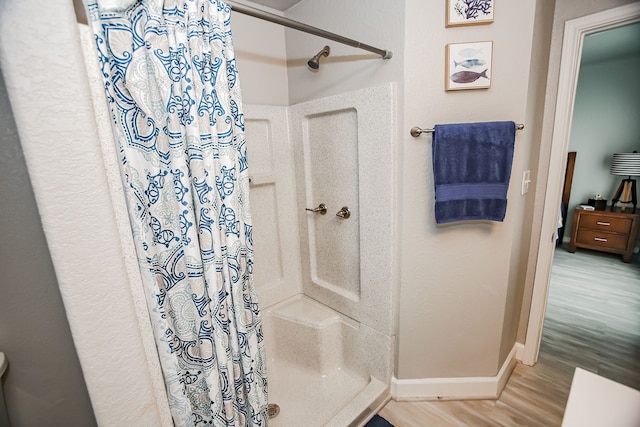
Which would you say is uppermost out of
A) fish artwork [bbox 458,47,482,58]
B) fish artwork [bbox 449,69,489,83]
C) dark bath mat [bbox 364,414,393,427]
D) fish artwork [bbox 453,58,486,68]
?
fish artwork [bbox 458,47,482,58]

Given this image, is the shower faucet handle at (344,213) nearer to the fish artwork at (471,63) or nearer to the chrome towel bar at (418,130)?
the chrome towel bar at (418,130)

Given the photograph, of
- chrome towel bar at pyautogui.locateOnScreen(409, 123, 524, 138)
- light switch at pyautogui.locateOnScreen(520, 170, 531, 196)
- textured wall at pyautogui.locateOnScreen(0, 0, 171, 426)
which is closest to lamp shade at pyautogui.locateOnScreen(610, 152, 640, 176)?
light switch at pyautogui.locateOnScreen(520, 170, 531, 196)

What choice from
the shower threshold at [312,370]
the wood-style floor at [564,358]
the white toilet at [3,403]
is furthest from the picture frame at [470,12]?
the wood-style floor at [564,358]

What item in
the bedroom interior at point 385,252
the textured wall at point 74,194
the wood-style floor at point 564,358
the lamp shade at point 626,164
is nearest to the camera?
the textured wall at point 74,194

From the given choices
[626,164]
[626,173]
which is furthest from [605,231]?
[626,164]

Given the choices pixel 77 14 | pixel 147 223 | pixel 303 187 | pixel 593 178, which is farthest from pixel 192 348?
pixel 593 178

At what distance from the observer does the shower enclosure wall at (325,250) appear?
1.51 meters

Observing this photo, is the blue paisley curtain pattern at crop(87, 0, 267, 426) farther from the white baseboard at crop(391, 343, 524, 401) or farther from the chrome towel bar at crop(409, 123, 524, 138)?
the white baseboard at crop(391, 343, 524, 401)

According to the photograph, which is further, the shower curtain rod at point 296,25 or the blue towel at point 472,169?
the blue towel at point 472,169

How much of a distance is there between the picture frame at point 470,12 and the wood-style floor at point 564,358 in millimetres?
2063

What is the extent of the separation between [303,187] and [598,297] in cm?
320

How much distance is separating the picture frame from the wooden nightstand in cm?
387

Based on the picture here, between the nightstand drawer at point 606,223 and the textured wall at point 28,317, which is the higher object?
the textured wall at point 28,317

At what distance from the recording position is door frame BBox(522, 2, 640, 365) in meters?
1.45
